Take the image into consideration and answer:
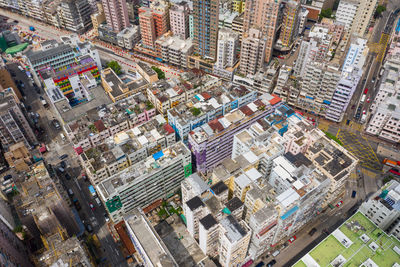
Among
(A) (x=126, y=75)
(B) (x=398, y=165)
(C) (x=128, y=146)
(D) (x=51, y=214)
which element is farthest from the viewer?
(A) (x=126, y=75)

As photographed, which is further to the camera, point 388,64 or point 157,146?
point 388,64

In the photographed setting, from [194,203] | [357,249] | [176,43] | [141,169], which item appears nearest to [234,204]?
[194,203]

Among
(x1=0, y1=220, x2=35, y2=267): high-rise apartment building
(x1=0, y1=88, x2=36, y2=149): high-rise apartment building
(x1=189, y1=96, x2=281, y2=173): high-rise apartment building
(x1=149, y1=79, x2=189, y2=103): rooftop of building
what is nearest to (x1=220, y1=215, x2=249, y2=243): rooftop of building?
(x1=189, y1=96, x2=281, y2=173): high-rise apartment building

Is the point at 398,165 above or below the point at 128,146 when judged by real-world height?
below

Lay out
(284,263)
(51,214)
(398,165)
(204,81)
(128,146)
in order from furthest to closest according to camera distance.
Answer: (204,81) < (398,165) < (128,146) < (284,263) < (51,214)

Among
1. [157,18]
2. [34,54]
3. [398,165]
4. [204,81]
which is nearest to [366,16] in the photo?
[398,165]

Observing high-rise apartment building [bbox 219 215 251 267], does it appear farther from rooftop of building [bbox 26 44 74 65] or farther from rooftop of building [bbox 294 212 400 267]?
rooftop of building [bbox 26 44 74 65]

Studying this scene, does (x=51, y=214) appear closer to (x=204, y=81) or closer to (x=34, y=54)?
(x=204, y=81)

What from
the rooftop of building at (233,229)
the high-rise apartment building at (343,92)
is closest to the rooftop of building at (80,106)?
the rooftop of building at (233,229)
